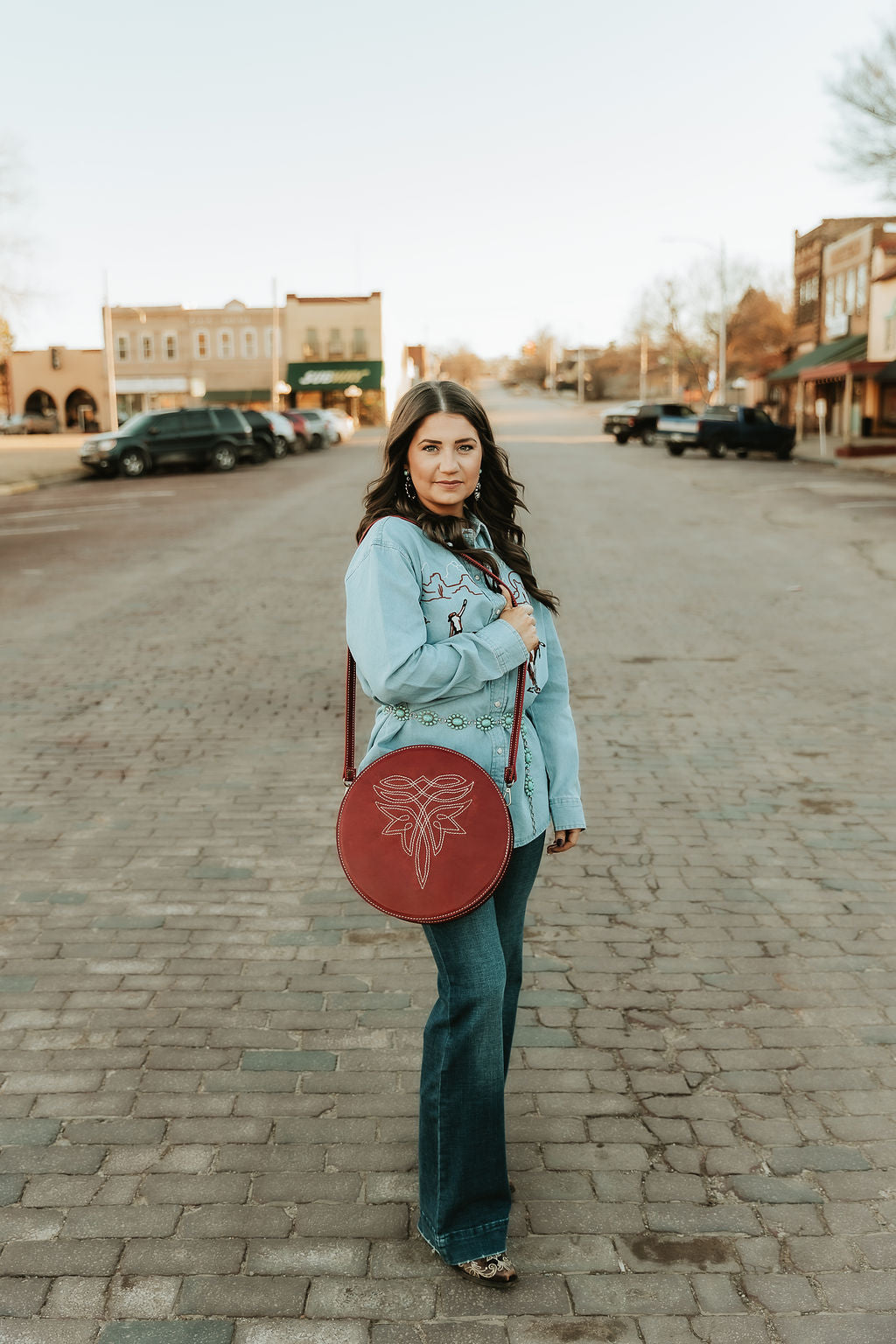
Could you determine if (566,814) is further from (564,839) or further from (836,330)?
(836,330)

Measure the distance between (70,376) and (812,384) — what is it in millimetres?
45339

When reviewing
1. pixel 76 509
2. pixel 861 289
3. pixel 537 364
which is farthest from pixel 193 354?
pixel 537 364

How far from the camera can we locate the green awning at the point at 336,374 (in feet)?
229

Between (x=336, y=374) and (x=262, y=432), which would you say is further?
(x=336, y=374)

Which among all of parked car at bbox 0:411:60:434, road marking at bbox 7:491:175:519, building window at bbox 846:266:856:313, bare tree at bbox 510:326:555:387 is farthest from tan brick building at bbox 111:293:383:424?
bare tree at bbox 510:326:555:387

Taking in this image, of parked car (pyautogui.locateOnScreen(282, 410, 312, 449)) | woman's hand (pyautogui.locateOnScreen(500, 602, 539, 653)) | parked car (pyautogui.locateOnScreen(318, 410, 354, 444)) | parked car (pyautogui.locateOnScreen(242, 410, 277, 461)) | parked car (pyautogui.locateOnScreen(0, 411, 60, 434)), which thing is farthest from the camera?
parked car (pyautogui.locateOnScreen(0, 411, 60, 434))

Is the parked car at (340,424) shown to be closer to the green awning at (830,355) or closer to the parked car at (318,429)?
the parked car at (318,429)

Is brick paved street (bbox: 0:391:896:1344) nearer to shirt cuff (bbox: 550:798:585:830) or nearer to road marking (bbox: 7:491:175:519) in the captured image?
shirt cuff (bbox: 550:798:585:830)

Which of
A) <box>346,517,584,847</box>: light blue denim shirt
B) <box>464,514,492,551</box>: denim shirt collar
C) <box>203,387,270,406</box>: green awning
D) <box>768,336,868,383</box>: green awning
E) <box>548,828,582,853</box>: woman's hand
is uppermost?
→ <box>768,336,868,383</box>: green awning

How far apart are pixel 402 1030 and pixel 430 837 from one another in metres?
1.48

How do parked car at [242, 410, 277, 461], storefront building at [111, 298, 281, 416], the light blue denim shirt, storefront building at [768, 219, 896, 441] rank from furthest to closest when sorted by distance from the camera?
storefront building at [111, 298, 281, 416]
storefront building at [768, 219, 896, 441]
parked car at [242, 410, 277, 461]
the light blue denim shirt

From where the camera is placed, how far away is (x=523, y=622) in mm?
2699

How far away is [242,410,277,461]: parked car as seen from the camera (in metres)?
34.4

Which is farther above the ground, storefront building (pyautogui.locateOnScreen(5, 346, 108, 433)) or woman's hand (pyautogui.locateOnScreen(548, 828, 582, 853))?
storefront building (pyautogui.locateOnScreen(5, 346, 108, 433))
